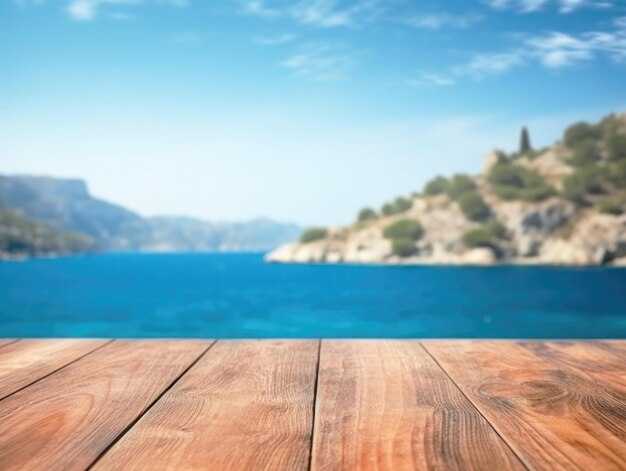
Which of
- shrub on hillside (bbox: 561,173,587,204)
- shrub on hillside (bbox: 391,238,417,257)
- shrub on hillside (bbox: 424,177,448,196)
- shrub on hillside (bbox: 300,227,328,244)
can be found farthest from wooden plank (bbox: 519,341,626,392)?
shrub on hillside (bbox: 424,177,448,196)

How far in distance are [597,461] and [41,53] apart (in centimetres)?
9012

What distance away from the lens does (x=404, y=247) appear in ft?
178

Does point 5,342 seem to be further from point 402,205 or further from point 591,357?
point 402,205

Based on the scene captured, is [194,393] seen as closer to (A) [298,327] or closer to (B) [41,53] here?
(A) [298,327]

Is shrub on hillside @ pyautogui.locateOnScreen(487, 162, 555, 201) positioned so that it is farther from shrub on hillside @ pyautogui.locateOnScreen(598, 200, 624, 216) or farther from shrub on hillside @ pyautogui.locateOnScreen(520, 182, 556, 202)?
shrub on hillside @ pyautogui.locateOnScreen(598, 200, 624, 216)

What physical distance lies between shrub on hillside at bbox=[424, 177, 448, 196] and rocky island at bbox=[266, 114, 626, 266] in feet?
0.36

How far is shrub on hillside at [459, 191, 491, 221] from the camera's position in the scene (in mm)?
54250

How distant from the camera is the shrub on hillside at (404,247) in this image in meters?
54.2

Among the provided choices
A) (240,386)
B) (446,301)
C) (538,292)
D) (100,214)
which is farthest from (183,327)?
(100,214)

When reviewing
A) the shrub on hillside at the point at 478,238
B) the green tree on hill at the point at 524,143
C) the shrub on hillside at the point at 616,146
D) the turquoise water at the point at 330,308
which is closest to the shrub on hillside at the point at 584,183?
the shrub on hillside at the point at 616,146

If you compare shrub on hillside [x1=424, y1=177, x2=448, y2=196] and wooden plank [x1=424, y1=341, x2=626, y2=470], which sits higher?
shrub on hillside [x1=424, y1=177, x2=448, y2=196]

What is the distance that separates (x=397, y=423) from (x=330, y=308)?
82.3 ft

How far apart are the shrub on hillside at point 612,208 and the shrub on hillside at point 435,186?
20153 millimetres

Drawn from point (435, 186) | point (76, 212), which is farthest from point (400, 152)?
point (76, 212)
